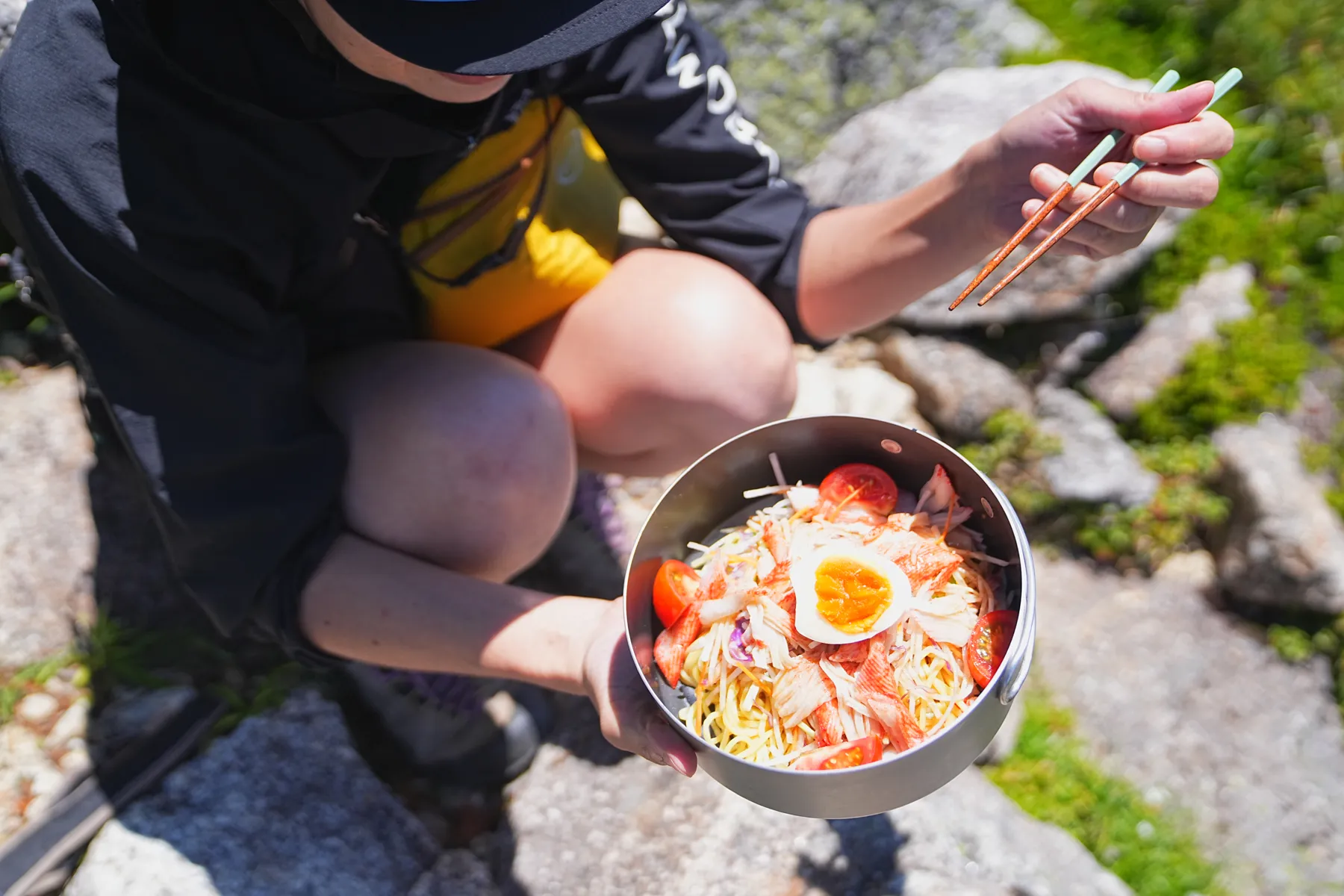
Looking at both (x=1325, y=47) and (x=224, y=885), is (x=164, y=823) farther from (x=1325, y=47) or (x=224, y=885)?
(x=1325, y=47)

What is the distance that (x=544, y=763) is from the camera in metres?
2.63

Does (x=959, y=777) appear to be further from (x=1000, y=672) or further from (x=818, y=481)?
(x=1000, y=672)

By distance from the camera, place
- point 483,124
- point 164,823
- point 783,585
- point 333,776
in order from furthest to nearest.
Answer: point 333,776 < point 164,823 < point 483,124 < point 783,585

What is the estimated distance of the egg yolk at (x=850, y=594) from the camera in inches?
58.2

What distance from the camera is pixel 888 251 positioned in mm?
2096

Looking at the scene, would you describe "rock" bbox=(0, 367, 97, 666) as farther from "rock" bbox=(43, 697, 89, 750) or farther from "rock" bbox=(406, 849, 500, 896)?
"rock" bbox=(406, 849, 500, 896)

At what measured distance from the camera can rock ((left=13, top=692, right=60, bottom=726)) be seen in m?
2.38

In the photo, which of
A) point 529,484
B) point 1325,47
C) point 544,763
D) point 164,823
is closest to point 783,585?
point 529,484

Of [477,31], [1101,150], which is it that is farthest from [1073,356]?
[477,31]

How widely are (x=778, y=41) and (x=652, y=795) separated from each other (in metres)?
2.54

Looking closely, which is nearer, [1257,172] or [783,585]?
[783,585]

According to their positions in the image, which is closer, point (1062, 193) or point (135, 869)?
point (1062, 193)

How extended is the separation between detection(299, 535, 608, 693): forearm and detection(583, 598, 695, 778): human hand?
0.36 ft

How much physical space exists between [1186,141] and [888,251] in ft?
2.20
